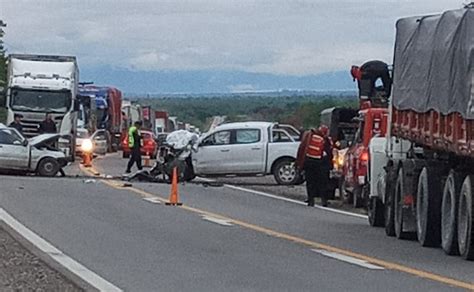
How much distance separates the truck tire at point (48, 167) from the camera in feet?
122

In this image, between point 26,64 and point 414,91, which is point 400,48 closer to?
point 414,91

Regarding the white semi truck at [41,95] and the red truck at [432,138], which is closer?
the red truck at [432,138]

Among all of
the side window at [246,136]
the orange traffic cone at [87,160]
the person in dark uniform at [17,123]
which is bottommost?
the orange traffic cone at [87,160]

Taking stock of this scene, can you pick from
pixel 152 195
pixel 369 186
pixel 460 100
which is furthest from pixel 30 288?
pixel 152 195

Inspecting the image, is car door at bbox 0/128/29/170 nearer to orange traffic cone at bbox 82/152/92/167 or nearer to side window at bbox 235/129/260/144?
side window at bbox 235/129/260/144

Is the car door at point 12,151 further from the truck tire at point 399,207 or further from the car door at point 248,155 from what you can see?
the truck tire at point 399,207

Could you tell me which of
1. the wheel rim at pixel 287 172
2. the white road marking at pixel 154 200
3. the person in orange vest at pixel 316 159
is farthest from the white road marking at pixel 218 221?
the wheel rim at pixel 287 172

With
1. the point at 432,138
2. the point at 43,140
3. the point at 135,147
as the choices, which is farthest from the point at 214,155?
the point at 432,138

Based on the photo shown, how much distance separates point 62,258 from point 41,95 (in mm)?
30738

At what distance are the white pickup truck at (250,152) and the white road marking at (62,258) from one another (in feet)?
47.6

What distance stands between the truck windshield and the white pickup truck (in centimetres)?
1016

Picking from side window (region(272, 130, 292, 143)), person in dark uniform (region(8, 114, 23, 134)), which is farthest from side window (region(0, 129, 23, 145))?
side window (region(272, 130, 292, 143))

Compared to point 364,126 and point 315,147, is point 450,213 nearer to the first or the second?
point 364,126

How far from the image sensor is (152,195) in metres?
29.4
